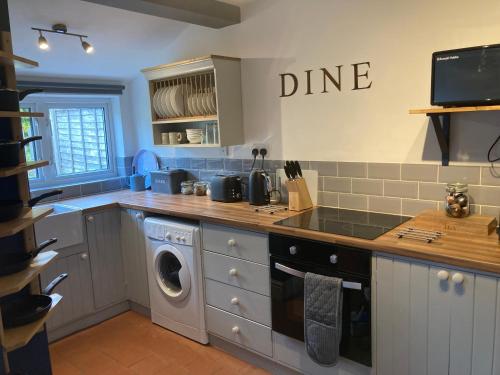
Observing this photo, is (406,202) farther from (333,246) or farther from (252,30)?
(252,30)

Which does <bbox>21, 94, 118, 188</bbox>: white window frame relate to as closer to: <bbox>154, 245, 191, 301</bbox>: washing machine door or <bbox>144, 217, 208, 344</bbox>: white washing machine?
<bbox>144, 217, 208, 344</bbox>: white washing machine

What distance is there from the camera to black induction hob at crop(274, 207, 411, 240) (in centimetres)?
209

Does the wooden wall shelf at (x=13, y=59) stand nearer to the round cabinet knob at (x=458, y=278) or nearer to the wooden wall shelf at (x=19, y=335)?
the wooden wall shelf at (x=19, y=335)

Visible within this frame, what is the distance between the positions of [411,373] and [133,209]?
2.15 metres

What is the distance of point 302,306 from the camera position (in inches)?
87.5

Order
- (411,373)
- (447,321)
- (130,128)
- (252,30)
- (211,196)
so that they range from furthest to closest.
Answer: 1. (130,128)
2. (211,196)
3. (252,30)
4. (411,373)
5. (447,321)

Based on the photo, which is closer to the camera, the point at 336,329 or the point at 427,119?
the point at 336,329

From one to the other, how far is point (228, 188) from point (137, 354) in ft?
4.21

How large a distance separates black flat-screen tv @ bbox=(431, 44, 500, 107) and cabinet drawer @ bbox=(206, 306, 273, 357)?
5.17 ft

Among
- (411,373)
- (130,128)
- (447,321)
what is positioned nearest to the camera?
(447,321)

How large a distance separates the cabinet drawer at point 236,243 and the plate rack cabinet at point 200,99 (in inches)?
27.8

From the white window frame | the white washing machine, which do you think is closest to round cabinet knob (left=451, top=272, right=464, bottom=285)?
the white washing machine

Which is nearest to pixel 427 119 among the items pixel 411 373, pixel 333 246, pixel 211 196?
pixel 333 246

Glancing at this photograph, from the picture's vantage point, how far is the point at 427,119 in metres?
2.25
